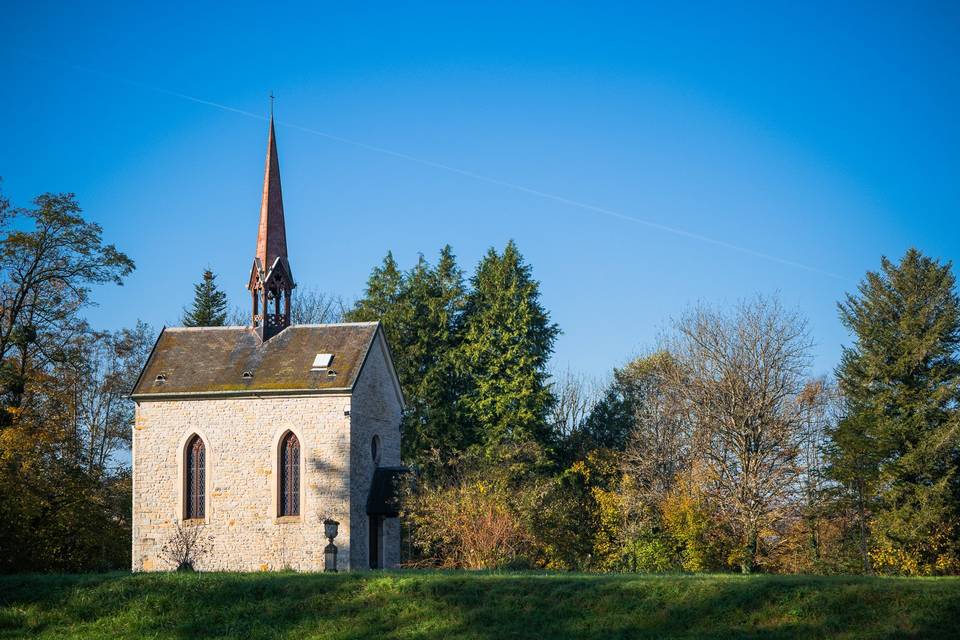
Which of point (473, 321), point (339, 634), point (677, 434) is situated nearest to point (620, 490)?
point (677, 434)

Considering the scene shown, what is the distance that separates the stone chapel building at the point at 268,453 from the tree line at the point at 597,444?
5.45 feet

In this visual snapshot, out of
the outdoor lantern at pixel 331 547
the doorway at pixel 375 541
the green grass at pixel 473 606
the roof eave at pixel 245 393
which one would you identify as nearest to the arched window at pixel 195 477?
the roof eave at pixel 245 393

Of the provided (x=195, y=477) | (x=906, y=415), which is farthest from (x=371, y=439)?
(x=906, y=415)

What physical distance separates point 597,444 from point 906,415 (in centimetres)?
1371

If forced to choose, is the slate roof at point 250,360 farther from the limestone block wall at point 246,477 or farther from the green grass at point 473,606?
the green grass at point 473,606

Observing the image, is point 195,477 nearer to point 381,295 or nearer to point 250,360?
point 250,360

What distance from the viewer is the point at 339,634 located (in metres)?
19.6

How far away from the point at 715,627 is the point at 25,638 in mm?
13752

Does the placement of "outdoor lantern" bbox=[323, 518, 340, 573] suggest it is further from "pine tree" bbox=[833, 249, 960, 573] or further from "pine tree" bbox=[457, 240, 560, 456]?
"pine tree" bbox=[833, 249, 960, 573]

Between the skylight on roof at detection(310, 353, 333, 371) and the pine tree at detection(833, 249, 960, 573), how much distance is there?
59.8 feet

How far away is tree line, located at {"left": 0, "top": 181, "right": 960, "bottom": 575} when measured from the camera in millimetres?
32969

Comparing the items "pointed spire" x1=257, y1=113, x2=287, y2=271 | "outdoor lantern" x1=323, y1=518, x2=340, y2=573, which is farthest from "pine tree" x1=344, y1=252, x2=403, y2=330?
"outdoor lantern" x1=323, y1=518, x2=340, y2=573

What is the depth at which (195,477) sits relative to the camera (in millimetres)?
35281

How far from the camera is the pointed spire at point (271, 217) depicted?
37.9 meters
